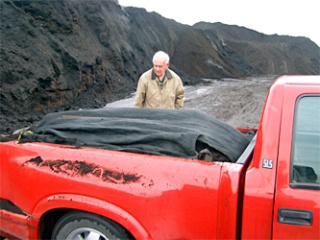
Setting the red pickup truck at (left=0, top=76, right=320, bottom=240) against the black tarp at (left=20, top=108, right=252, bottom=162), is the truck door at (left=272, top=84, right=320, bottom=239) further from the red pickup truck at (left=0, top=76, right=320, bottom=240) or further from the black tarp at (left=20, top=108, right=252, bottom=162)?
the black tarp at (left=20, top=108, right=252, bottom=162)

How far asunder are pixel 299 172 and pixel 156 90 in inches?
110

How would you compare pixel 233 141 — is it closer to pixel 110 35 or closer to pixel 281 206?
pixel 281 206

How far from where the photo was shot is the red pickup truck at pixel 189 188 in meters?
2.06

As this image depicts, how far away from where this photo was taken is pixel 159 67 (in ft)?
14.5

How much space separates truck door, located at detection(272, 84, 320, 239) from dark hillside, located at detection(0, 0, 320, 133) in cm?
927

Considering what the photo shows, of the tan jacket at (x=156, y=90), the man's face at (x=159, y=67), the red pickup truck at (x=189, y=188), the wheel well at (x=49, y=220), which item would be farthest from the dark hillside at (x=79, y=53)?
the red pickup truck at (x=189, y=188)

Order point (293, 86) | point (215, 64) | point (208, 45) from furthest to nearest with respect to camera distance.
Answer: point (208, 45), point (215, 64), point (293, 86)

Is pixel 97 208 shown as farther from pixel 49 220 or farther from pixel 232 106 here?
pixel 232 106

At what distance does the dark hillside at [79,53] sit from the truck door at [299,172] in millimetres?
9267

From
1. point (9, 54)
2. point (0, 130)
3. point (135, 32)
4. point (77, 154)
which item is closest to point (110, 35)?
point (135, 32)

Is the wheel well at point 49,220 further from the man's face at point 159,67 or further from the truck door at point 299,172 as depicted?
the man's face at point 159,67

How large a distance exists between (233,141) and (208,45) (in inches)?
1312

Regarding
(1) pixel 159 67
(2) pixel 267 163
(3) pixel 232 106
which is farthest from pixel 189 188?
(3) pixel 232 106

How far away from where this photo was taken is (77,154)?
2.59m
